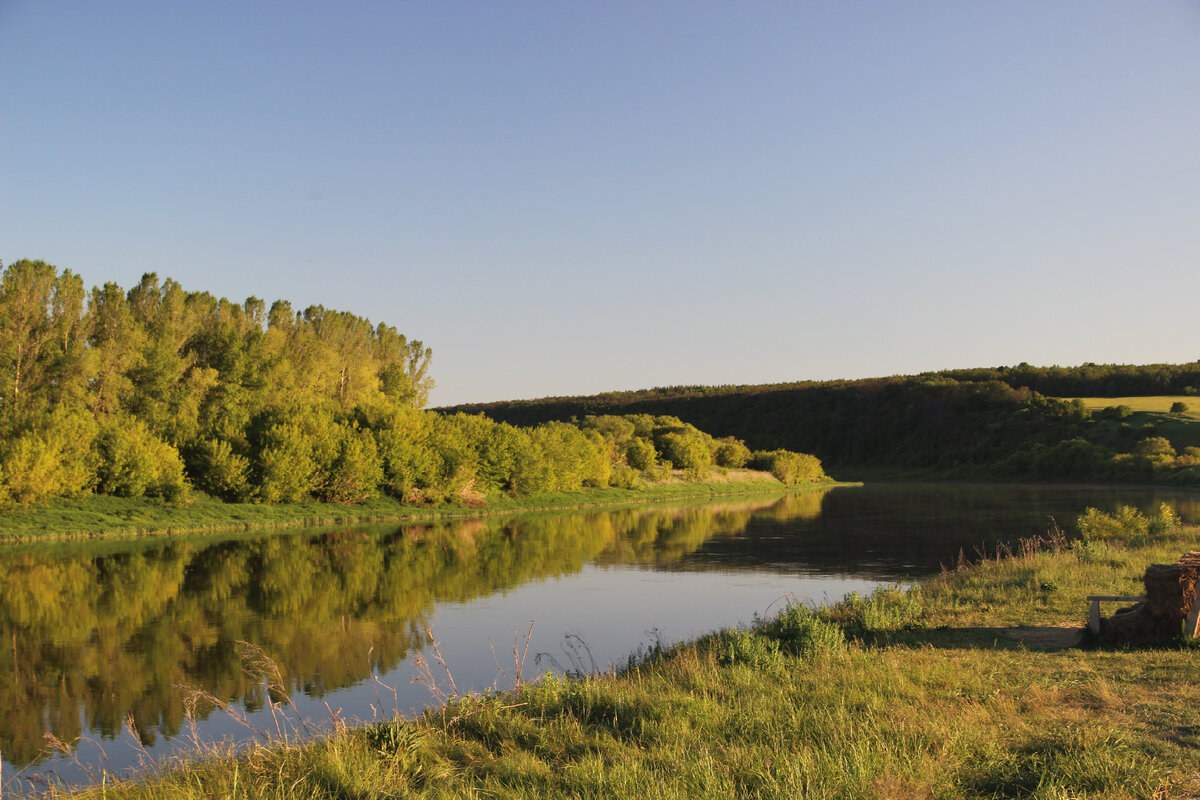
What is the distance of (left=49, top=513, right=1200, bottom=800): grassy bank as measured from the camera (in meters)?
5.72

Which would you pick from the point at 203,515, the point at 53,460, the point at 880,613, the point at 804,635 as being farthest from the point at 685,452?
the point at 804,635

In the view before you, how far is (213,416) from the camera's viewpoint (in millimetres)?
40719

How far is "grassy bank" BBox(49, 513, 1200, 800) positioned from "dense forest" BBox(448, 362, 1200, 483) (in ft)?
219

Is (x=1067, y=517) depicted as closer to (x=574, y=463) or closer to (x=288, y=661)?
(x=574, y=463)

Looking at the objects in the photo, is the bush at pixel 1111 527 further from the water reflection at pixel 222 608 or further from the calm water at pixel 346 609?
the water reflection at pixel 222 608

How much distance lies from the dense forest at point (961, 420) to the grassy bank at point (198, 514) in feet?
100

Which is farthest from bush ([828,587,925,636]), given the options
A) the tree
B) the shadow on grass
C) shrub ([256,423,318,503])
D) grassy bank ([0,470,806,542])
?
the tree

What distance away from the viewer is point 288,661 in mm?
13664

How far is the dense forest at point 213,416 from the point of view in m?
33.0

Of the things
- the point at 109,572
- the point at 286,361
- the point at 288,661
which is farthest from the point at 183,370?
the point at 288,661

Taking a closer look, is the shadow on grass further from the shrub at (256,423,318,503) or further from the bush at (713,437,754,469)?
the bush at (713,437,754,469)

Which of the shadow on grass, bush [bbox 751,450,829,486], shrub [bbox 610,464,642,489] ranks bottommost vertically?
bush [bbox 751,450,829,486]

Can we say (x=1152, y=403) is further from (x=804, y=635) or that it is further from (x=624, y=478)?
(x=804, y=635)

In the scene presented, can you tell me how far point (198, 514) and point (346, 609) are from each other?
65.7 ft
